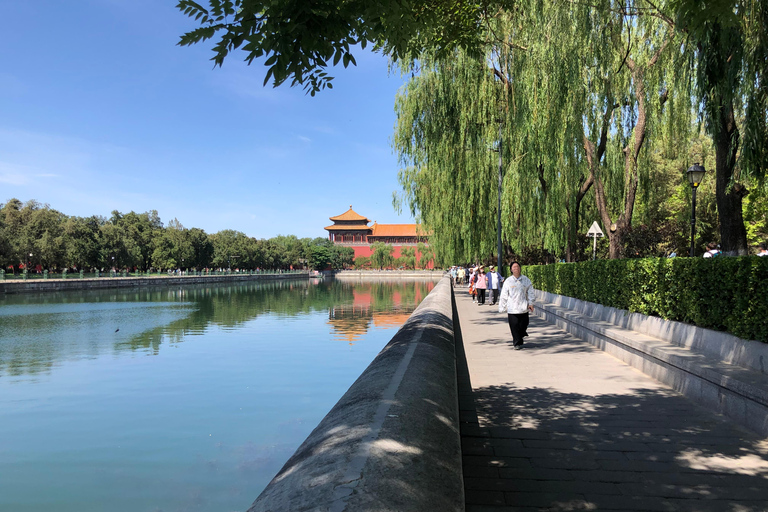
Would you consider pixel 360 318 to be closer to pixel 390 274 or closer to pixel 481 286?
pixel 481 286

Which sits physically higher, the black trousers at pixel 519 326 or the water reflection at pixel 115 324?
the black trousers at pixel 519 326

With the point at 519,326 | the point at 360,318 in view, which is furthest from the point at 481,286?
the point at 519,326

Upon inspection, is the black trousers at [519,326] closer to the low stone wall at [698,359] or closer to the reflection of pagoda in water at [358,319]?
the low stone wall at [698,359]

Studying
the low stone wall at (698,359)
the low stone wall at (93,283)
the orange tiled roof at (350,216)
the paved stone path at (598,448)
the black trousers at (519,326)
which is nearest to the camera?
the paved stone path at (598,448)

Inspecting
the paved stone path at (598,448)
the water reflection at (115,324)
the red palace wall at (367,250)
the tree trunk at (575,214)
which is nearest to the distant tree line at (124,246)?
the red palace wall at (367,250)

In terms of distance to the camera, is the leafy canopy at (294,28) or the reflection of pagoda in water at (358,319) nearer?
the leafy canopy at (294,28)

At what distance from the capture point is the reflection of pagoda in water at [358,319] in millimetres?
19422

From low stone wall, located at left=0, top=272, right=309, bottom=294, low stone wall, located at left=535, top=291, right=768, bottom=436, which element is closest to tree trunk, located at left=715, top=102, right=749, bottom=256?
low stone wall, located at left=535, top=291, right=768, bottom=436

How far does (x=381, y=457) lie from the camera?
2166mm

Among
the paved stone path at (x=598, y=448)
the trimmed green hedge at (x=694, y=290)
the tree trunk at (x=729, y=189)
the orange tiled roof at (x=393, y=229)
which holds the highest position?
the orange tiled roof at (x=393, y=229)

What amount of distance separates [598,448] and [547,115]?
1014 cm

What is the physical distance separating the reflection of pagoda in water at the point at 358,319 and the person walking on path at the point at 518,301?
29.0 ft

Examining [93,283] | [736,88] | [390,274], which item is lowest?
[93,283]

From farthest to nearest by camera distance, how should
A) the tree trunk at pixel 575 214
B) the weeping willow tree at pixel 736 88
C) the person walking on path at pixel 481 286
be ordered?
the person walking on path at pixel 481 286 → the tree trunk at pixel 575 214 → the weeping willow tree at pixel 736 88
